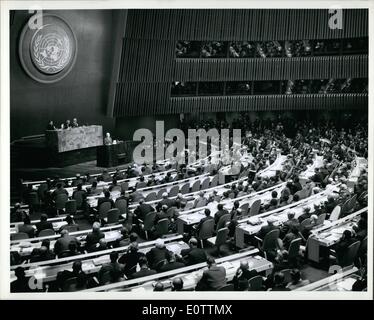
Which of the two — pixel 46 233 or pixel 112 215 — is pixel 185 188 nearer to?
pixel 112 215

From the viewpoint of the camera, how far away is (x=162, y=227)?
28.2 ft

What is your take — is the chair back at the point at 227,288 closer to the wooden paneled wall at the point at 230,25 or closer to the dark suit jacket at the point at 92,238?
the dark suit jacket at the point at 92,238

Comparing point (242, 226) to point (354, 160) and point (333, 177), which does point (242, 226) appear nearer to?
point (333, 177)

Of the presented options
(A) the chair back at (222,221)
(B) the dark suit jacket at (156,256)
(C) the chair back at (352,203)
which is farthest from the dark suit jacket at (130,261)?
(C) the chair back at (352,203)

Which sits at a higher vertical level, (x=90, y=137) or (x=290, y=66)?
(x=290, y=66)

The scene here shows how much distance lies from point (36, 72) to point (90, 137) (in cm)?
295

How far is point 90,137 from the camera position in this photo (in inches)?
576

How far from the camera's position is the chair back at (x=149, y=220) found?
863cm

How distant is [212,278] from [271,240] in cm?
170

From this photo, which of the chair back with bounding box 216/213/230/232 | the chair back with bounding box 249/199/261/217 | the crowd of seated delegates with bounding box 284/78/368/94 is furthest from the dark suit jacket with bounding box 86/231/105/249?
the crowd of seated delegates with bounding box 284/78/368/94

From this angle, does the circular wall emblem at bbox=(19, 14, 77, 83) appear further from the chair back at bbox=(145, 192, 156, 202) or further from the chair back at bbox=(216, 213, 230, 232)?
the chair back at bbox=(216, 213, 230, 232)

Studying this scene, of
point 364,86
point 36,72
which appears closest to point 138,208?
point 36,72

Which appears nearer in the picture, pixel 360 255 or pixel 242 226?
pixel 360 255
